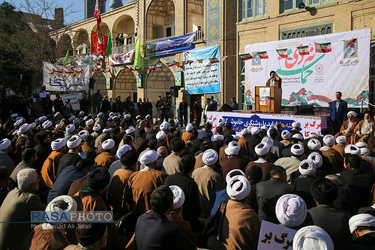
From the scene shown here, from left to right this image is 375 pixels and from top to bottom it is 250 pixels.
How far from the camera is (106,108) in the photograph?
15.7 meters

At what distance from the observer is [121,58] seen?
26016 millimetres

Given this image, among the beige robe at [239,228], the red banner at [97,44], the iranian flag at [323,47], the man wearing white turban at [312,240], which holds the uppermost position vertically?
the red banner at [97,44]

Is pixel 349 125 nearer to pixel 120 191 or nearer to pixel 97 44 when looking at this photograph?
pixel 120 191

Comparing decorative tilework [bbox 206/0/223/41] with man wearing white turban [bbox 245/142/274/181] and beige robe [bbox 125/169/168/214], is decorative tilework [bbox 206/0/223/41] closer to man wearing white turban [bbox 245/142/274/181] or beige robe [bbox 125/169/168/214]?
man wearing white turban [bbox 245/142/274/181]

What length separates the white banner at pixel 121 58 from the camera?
25.2 m

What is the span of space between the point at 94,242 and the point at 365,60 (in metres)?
12.8

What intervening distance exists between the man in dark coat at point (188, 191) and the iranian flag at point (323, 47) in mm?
11401

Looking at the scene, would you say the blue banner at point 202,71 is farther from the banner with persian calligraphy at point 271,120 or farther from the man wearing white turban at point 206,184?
the man wearing white turban at point 206,184

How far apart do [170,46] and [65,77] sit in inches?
301

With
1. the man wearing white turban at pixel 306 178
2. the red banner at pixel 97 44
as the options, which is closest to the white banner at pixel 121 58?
the red banner at pixel 97 44

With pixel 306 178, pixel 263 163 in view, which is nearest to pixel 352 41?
pixel 263 163

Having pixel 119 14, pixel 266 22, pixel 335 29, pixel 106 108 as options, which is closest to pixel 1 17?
pixel 119 14

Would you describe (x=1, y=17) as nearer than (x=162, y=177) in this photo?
No

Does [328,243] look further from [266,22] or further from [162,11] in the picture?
[162,11]
